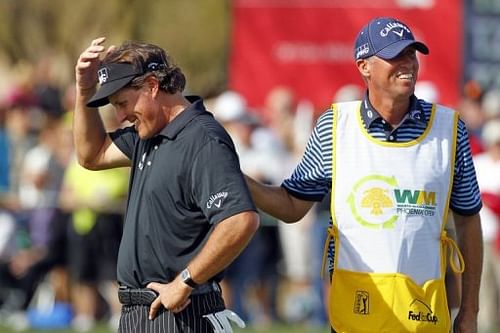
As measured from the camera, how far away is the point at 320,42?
1603cm

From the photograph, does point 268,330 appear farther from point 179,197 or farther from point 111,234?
point 179,197

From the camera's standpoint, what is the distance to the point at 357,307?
6.40 metres

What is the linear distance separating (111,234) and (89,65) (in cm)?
761

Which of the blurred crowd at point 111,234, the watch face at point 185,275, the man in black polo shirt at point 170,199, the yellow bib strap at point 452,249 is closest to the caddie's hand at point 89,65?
the man in black polo shirt at point 170,199

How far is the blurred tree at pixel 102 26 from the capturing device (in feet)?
81.2

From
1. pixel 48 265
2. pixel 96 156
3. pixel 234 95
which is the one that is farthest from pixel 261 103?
pixel 96 156

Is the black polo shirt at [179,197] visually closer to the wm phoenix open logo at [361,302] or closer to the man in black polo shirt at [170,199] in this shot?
the man in black polo shirt at [170,199]

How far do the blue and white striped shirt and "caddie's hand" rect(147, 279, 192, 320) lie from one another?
0.88 metres

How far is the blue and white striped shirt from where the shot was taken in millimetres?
6430

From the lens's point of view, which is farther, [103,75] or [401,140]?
[401,140]

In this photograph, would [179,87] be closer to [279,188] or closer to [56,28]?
[279,188]

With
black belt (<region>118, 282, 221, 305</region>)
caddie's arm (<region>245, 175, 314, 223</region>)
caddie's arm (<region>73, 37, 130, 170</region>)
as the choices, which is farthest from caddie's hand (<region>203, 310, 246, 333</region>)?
caddie's arm (<region>73, 37, 130, 170</region>)

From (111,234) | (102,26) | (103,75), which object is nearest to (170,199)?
(103,75)

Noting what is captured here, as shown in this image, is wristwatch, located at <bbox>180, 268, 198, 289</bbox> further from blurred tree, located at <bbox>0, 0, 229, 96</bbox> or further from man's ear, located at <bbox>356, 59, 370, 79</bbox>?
blurred tree, located at <bbox>0, 0, 229, 96</bbox>
